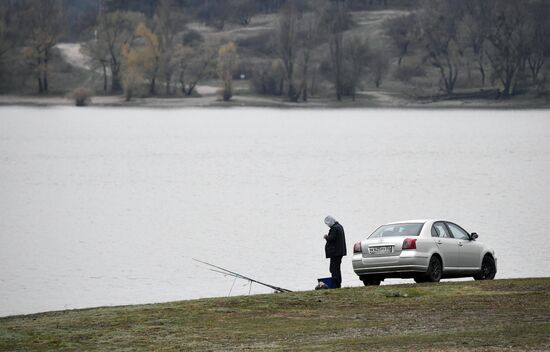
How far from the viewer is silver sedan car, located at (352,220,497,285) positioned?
2448cm

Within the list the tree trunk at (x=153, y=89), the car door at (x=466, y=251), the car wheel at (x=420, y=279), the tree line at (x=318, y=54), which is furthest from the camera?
the tree trunk at (x=153, y=89)

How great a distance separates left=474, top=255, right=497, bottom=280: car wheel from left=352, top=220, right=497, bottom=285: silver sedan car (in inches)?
4.4

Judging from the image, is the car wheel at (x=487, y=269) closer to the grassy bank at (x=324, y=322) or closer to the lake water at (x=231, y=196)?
the grassy bank at (x=324, y=322)

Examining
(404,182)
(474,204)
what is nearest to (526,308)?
(474,204)

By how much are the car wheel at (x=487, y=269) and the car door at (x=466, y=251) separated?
334 mm

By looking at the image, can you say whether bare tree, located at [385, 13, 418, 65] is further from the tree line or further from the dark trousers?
the dark trousers

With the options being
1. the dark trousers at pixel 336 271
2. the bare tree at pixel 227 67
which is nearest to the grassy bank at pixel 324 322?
the dark trousers at pixel 336 271

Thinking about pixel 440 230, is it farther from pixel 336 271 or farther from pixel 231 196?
pixel 231 196

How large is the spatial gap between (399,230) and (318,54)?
415ft

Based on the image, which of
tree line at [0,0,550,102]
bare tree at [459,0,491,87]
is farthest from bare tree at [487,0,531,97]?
bare tree at [459,0,491,87]

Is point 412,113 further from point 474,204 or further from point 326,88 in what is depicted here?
point 474,204

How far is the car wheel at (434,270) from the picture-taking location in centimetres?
2477

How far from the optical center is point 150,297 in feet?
107

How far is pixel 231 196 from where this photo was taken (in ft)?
219
